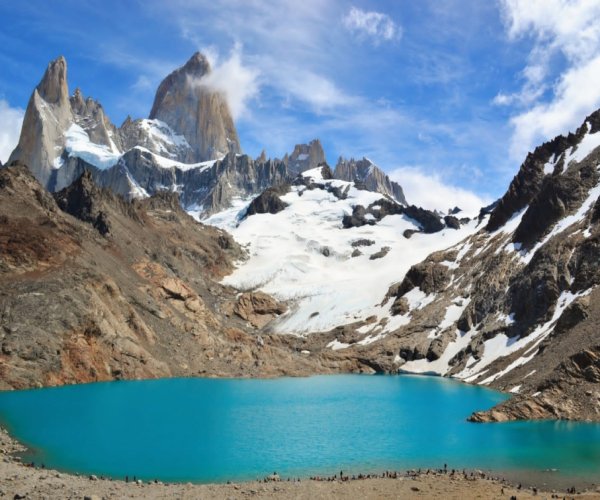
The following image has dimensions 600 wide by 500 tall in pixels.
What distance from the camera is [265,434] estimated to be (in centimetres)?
4331

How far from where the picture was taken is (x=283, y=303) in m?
150

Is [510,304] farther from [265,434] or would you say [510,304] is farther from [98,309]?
[265,434]

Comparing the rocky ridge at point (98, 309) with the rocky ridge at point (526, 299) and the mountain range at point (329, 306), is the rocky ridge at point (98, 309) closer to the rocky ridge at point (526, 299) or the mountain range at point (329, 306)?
the mountain range at point (329, 306)

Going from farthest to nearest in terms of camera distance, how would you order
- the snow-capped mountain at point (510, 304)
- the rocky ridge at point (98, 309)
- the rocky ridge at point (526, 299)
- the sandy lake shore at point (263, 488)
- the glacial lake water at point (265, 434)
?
1. the rocky ridge at point (98, 309)
2. the snow-capped mountain at point (510, 304)
3. the rocky ridge at point (526, 299)
4. the glacial lake water at point (265, 434)
5. the sandy lake shore at point (263, 488)

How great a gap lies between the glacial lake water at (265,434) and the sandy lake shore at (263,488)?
254 centimetres

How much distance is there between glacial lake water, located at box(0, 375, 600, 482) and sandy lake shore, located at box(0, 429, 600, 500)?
2.54 metres

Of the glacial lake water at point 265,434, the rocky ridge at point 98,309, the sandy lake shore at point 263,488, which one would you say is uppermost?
the rocky ridge at point 98,309

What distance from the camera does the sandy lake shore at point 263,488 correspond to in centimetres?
2659

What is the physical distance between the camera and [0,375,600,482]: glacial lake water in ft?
113

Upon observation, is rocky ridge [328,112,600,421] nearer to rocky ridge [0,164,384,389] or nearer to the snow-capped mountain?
the snow-capped mountain

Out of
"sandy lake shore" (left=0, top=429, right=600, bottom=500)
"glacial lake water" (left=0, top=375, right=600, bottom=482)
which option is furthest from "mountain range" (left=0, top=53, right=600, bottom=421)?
"sandy lake shore" (left=0, top=429, right=600, bottom=500)

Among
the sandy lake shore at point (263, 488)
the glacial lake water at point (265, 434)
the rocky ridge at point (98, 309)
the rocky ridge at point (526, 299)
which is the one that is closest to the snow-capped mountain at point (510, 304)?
the rocky ridge at point (526, 299)

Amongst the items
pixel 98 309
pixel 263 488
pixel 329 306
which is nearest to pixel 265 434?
pixel 263 488

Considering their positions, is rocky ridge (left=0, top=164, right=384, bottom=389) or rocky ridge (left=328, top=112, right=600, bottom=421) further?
rocky ridge (left=0, top=164, right=384, bottom=389)
